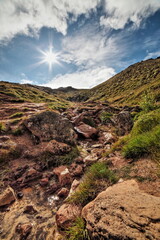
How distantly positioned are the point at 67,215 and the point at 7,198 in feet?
8.17

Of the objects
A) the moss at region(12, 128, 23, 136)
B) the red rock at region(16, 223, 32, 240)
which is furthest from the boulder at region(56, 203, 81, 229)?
the moss at region(12, 128, 23, 136)

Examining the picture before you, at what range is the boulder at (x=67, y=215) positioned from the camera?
227 centimetres

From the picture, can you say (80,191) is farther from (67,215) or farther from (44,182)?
(44,182)

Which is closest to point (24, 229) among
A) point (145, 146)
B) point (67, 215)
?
point (67, 215)

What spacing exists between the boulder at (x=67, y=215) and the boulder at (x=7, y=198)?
210 centimetres

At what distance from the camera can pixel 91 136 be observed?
891 cm

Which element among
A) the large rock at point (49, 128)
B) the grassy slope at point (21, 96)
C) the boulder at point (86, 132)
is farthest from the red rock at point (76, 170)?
the grassy slope at point (21, 96)

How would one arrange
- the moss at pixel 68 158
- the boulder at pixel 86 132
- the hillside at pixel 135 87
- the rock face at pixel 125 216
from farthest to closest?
the hillside at pixel 135 87
the boulder at pixel 86 132
the moss at pixel 68 158
the rock face at pixel 125 216

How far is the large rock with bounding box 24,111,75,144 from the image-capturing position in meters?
7.62

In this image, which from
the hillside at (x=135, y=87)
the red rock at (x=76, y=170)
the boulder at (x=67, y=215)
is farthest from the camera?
the hillside at (x=135, y=87)

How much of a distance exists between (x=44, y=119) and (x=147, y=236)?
28.7 feet

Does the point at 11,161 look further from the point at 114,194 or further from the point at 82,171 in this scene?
the point at 114,194

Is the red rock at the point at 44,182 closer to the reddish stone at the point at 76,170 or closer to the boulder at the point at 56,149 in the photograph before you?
the reddish stone at the point at 76,170

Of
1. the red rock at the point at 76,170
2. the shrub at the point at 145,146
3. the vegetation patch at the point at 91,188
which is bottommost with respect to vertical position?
the red rock at the point at 76,170
